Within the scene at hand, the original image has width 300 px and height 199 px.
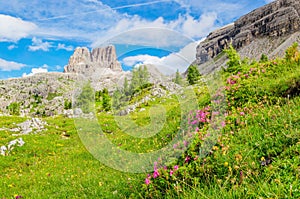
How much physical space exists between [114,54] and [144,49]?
925mm

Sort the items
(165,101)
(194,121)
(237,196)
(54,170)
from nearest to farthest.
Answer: (237,196) → (194,121) → (54,170) → (165,101)

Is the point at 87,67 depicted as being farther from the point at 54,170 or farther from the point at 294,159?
the point at 294,159

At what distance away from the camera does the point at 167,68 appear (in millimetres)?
8102

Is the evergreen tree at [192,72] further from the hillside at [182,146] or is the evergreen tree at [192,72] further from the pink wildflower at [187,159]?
the pink wildflower at [187,159]

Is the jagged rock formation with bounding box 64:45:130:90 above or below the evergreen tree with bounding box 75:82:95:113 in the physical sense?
above

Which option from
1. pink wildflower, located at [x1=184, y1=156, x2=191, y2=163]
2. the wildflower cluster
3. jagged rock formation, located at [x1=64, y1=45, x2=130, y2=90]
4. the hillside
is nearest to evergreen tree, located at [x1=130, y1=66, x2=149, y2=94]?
the hillside

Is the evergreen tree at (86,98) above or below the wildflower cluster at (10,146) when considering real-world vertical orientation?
above

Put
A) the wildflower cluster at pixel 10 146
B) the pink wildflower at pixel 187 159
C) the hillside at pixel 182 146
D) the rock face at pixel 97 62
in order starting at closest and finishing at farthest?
the hillside at pixel 182 146
the pink wildflower at pixel 187 159
the rock face at pixel 97 62
the wildflower cluster at pixel 10 146

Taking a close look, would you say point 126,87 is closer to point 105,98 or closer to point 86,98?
point 105,98

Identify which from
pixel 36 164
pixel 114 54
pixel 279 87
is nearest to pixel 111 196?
pixel 114 54

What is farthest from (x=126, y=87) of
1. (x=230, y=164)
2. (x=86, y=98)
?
(x=230, y=164)

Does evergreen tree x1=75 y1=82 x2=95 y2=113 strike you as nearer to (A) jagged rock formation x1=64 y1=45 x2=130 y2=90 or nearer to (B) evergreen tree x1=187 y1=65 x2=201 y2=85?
(A) jagged rock formation x1=64 y1=45 x2=130 y2=90

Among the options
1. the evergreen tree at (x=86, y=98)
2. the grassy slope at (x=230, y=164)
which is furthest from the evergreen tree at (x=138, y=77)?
the grassy slope at (x=230, y=164)

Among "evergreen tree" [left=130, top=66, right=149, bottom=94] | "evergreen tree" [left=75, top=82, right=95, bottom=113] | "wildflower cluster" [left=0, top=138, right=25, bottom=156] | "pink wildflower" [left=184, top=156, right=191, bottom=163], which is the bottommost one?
"wildflower cluster" [left=0, top=138, right=25, bottom=156]
